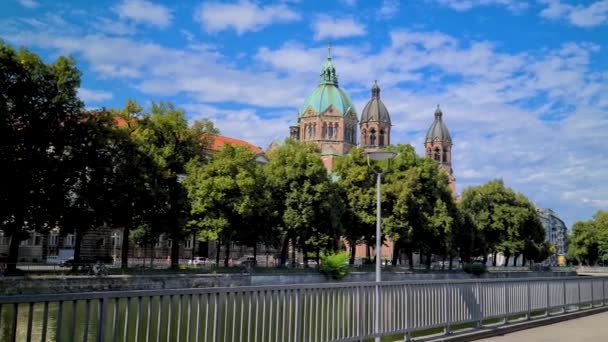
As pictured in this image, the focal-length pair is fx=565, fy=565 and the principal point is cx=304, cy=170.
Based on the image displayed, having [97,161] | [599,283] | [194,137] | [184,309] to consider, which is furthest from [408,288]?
[194,137]

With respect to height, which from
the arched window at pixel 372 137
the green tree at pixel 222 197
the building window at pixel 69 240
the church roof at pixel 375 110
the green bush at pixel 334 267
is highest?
the church roof at pixel 375 110

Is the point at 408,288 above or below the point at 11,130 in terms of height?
below

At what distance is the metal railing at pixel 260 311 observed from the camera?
6828mm

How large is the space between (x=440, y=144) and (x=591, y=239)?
35203 mm

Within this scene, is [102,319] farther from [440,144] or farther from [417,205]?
[440,144]

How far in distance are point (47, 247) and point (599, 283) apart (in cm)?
5275

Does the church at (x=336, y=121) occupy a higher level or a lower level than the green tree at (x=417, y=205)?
higher

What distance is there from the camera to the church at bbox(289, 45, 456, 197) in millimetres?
107000

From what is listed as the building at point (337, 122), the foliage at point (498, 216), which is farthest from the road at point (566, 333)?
the building at point (337, 122)

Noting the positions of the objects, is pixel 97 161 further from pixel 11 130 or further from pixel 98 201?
pixel 11 130

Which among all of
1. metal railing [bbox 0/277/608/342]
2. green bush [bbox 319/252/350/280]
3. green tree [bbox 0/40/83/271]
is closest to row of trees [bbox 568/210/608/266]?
green bush [bbox 319/252/350/280]

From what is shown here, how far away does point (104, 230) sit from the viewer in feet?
197

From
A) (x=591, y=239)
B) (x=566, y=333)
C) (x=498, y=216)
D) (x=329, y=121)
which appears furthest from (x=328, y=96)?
(x=566, y=333)

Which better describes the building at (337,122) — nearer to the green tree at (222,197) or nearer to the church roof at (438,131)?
the church roof at (438,131)
